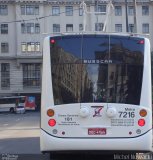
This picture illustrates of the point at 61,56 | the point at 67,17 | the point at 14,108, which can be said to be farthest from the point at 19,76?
the point at 61,56

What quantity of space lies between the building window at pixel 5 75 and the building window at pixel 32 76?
9.10 ft

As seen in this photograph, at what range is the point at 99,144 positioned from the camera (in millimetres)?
11062

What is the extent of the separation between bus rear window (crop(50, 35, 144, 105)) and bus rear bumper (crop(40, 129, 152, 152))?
85cm

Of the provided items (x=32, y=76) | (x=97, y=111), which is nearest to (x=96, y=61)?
(x=97, y=111)

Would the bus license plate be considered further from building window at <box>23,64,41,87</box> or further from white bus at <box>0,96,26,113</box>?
building window at <box>23,64,41,87</box>

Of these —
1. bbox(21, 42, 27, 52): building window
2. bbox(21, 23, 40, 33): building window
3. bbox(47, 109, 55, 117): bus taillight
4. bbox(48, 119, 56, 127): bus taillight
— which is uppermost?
bbox(21, 23, 40, 33): building window

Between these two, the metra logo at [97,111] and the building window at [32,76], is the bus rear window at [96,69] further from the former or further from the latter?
the building window at [32,76]

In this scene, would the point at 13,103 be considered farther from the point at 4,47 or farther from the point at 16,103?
the point at 4,47

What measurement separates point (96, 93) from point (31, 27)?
247 ft

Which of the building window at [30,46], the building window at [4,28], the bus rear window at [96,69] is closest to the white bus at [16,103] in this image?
the building window at [30,46]

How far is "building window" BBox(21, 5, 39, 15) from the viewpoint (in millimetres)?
85562

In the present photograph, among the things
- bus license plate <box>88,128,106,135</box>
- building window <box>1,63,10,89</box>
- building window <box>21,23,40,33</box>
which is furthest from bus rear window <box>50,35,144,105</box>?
building window <box>1,63,10,89</box>

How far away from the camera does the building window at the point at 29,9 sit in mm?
85562

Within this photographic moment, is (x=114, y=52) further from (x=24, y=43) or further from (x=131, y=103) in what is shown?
(x=24, y=43)
